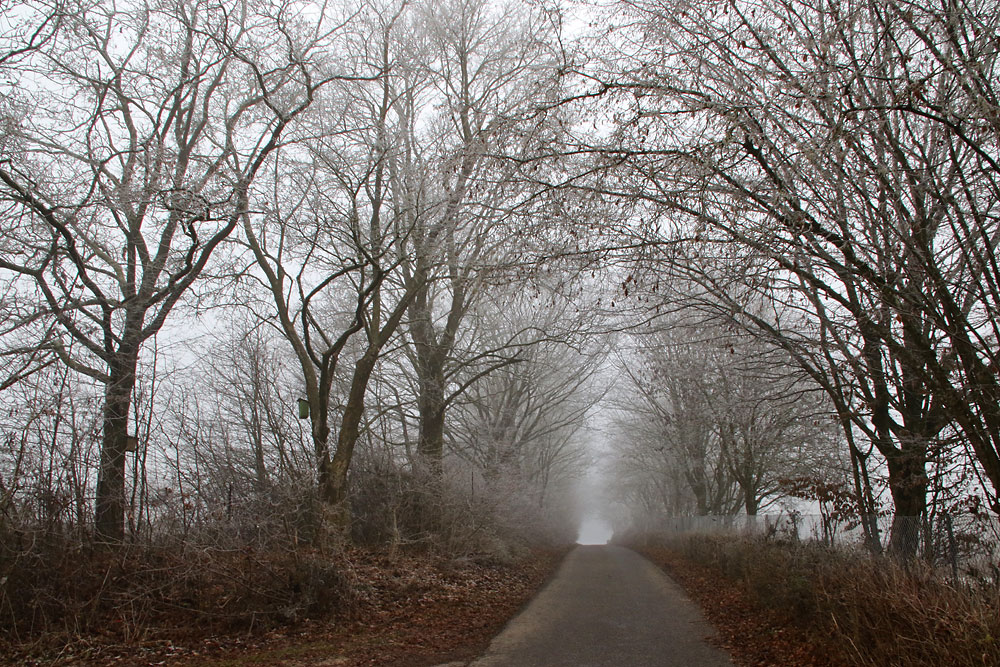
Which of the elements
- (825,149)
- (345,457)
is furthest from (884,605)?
(345,457)

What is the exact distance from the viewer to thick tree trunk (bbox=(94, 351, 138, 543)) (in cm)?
821

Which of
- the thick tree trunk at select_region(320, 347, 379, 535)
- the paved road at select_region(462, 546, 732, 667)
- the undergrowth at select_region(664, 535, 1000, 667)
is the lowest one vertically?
the paved road at select_region(462, 546, 732, 667)

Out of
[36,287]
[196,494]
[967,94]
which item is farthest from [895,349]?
[36,287]

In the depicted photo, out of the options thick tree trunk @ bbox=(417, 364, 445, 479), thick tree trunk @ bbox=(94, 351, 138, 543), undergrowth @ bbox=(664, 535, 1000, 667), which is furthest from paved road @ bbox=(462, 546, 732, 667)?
thick tree trunk @ bbox=(94, 351, 138, 543)

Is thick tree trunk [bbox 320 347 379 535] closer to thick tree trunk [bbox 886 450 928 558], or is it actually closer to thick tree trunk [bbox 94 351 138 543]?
thick tree trunk [bbox 94 351 138 543]

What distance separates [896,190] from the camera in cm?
675

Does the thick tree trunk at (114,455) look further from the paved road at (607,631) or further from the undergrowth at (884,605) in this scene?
A: the undergrowth at (884,605)

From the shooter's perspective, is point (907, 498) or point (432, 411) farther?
point (432, 411)

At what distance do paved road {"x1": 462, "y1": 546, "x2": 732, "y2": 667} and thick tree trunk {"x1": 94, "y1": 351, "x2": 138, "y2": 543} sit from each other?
16.6 feet

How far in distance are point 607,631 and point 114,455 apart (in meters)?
7.34

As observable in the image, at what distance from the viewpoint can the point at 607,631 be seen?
863 centimetres

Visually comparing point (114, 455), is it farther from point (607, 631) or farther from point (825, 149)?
point (825, 149)

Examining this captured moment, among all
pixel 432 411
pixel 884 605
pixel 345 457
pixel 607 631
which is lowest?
pixel 607 631

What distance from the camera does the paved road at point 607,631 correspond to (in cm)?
705
